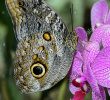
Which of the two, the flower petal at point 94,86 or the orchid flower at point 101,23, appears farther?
the orchid flower at point 101,23

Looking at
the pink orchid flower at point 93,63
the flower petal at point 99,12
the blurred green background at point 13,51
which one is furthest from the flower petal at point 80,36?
the blurred green background at point 13,51

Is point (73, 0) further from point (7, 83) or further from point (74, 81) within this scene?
point (74, 81)

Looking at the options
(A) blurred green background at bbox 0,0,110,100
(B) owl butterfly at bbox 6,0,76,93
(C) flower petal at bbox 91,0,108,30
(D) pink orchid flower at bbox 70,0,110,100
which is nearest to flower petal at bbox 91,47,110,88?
(D) pink orchid flower at bbox 70,0,110,100

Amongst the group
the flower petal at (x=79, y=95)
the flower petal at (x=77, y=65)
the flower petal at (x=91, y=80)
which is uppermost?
the flower petal at (x=77, y=65)

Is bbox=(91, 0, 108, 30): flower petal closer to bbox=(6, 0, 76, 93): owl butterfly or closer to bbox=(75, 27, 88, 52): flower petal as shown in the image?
bbox=(75, 27, 88, 52): flower petal

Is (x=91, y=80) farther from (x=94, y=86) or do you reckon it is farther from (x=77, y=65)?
(x=77, y=65)

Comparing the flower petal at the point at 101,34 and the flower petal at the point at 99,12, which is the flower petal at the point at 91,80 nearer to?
the flower petal at the point at 101,34

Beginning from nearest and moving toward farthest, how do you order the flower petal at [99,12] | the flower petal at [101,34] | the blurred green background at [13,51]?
the flower petal at [101,34] < the flower petal at [99,12] < the blurred green background at [13,51]

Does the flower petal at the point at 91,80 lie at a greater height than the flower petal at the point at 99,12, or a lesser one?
lesser
